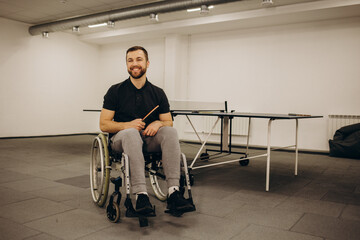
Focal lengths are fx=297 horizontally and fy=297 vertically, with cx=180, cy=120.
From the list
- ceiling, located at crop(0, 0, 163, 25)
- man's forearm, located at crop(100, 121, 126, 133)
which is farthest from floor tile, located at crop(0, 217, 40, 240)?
ceiling, located at crop(0, 0, 163, 25)

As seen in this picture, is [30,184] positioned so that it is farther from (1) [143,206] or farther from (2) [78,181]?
(1) [143,206]

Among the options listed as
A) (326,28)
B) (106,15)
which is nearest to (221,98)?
(326,28)

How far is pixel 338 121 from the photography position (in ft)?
19.8

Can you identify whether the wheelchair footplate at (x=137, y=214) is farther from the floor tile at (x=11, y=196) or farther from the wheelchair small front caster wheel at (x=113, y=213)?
the floor tile at (x=11, y=196)

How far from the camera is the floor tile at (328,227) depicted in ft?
6.19

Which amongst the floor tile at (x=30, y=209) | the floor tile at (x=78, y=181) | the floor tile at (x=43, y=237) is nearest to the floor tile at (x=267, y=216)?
the floor tile at (x=43, y=237)

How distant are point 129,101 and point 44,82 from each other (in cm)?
690

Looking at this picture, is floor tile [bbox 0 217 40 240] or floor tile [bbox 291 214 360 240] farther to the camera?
floor tile [bbox 291 214 360 240]

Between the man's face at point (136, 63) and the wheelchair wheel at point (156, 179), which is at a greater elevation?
the man's face at point (136, 63)

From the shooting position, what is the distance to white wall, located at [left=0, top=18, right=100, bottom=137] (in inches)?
295

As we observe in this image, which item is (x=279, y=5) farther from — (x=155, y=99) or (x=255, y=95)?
(x=155, y=99)

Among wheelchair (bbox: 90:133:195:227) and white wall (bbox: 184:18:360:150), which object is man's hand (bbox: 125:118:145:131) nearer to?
wheelchair (bbox: 90:133:195:227)

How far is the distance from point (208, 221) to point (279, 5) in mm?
5095

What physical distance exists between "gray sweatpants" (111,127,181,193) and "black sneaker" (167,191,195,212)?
72 mm
